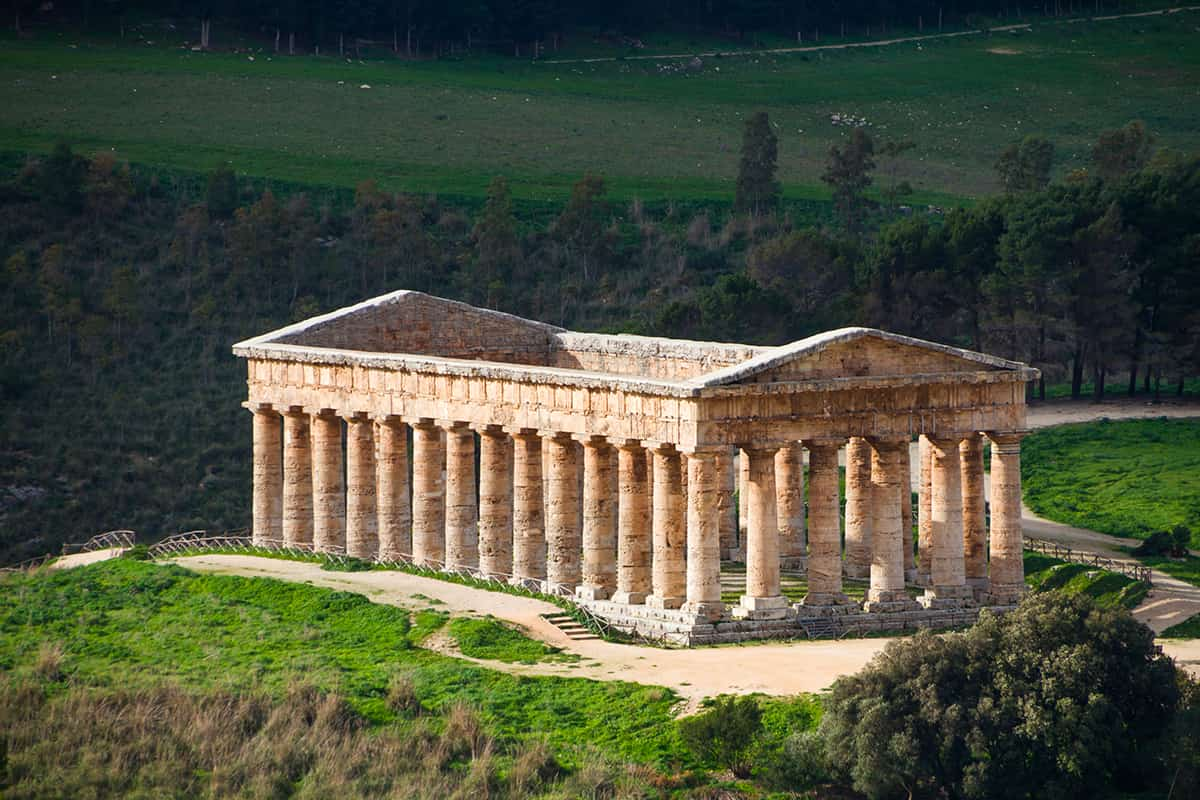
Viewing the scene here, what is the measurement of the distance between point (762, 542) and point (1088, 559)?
16572mm

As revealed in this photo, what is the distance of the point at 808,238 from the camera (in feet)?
406

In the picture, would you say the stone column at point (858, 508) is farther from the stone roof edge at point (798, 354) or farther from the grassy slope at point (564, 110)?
the grassy slope at point (564, 110)

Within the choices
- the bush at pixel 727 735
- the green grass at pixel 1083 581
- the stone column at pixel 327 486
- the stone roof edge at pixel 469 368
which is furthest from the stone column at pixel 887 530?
the stone column at pixel 327 486

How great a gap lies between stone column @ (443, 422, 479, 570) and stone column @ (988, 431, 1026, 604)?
54.0ft

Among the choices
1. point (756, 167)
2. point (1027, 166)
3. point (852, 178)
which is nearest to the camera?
point (1027, 166)

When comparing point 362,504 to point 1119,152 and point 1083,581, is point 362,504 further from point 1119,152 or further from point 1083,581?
point 1119,152

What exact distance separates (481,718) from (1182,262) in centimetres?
5500

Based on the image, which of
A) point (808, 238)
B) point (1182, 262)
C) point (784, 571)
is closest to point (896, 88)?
point (808, 238)

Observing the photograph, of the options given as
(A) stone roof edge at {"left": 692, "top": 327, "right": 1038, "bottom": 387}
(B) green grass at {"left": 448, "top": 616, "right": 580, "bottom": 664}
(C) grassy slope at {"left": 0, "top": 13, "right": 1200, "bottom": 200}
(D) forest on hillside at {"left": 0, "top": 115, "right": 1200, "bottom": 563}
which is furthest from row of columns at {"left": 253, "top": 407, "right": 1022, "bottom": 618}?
(C) grassy slope at {"left": 0, "top": 13, "right": 1200, "bottom": 200}

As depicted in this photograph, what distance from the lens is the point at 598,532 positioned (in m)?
79.8

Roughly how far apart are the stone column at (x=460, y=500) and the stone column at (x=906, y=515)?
13.5 m

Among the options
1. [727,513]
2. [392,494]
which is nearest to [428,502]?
[392,494]

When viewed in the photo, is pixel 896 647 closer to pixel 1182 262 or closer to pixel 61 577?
pixel 61 577

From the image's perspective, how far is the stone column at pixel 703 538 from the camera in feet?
242
